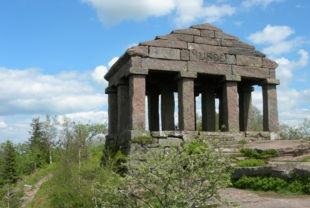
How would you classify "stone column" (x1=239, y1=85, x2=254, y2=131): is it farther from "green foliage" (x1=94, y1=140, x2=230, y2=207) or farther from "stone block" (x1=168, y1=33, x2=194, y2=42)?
"green foliage" (x1=94, y1=140, x2=230, y2=207)

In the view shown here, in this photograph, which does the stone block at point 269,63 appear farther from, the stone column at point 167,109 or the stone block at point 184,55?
the stone column at point 167,109

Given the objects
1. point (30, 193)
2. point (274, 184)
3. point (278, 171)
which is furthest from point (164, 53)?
point (30, 193)

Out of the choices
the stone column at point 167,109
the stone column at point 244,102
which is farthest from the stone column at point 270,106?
the stone column at point 167,109

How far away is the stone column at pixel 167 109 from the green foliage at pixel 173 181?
1253 cm

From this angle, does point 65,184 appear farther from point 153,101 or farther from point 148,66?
point 153,101

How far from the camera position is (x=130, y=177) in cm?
838

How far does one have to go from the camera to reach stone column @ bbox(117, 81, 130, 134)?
19.3 metres

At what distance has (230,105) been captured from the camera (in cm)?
1894

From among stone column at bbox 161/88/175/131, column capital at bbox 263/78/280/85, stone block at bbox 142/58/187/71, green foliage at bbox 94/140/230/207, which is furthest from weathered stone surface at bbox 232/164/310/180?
stone column at bbox 161/88/175/131

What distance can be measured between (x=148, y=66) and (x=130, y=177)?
31.9ft

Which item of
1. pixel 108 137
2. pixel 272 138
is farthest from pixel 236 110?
pixel 108 137

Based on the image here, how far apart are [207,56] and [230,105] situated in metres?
2.12

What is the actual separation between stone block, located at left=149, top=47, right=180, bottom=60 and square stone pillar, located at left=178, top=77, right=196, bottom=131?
91 cm

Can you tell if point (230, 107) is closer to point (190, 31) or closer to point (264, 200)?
point (190, 31)
